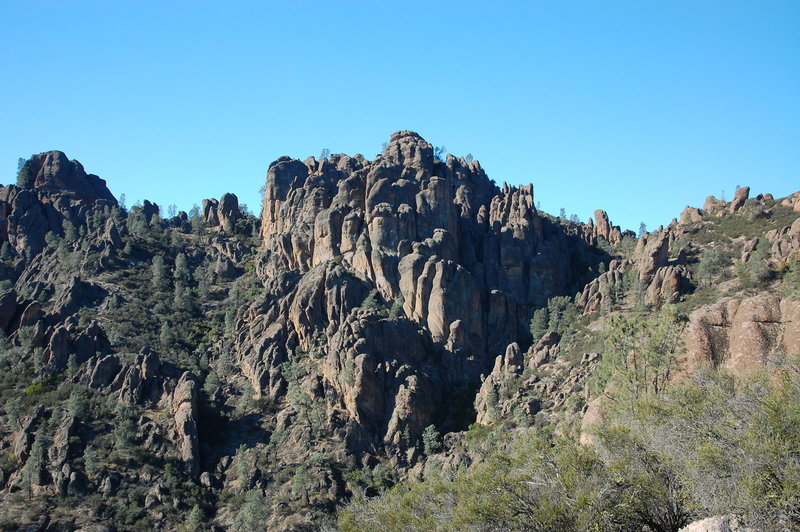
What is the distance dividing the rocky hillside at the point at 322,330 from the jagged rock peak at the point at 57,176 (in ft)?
28.3

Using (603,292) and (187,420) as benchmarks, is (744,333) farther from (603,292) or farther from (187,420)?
(187,420)

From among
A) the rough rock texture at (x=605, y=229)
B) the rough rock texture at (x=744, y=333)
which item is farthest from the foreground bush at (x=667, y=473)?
the rough rock texture at (x=605, y=229)

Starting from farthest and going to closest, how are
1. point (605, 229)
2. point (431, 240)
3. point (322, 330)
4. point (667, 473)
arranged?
point (605, 229) < point (431, 240) < point (322, 330) < point (667, 473)

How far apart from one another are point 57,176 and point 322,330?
94861 millimetres

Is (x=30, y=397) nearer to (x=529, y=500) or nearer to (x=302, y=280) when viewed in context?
(x=302, y=280)

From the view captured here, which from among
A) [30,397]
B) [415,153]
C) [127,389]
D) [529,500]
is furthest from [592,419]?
[415,153]

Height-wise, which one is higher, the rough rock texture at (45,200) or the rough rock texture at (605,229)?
the rough rock texture at (45,200)

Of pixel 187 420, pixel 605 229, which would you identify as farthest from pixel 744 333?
pixel 605 229

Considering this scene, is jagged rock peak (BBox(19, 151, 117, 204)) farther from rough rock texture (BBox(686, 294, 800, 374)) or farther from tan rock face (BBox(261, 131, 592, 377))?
rough rock texture (BBox(686, 294, 800, 374))

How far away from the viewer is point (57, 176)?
6334 inches

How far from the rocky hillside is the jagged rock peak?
8629mm

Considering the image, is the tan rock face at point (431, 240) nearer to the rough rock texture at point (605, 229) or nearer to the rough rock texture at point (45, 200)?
the rough rock texture at point (605, 229)

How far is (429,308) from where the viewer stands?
4385 inches

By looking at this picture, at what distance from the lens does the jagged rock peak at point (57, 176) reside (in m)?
160
